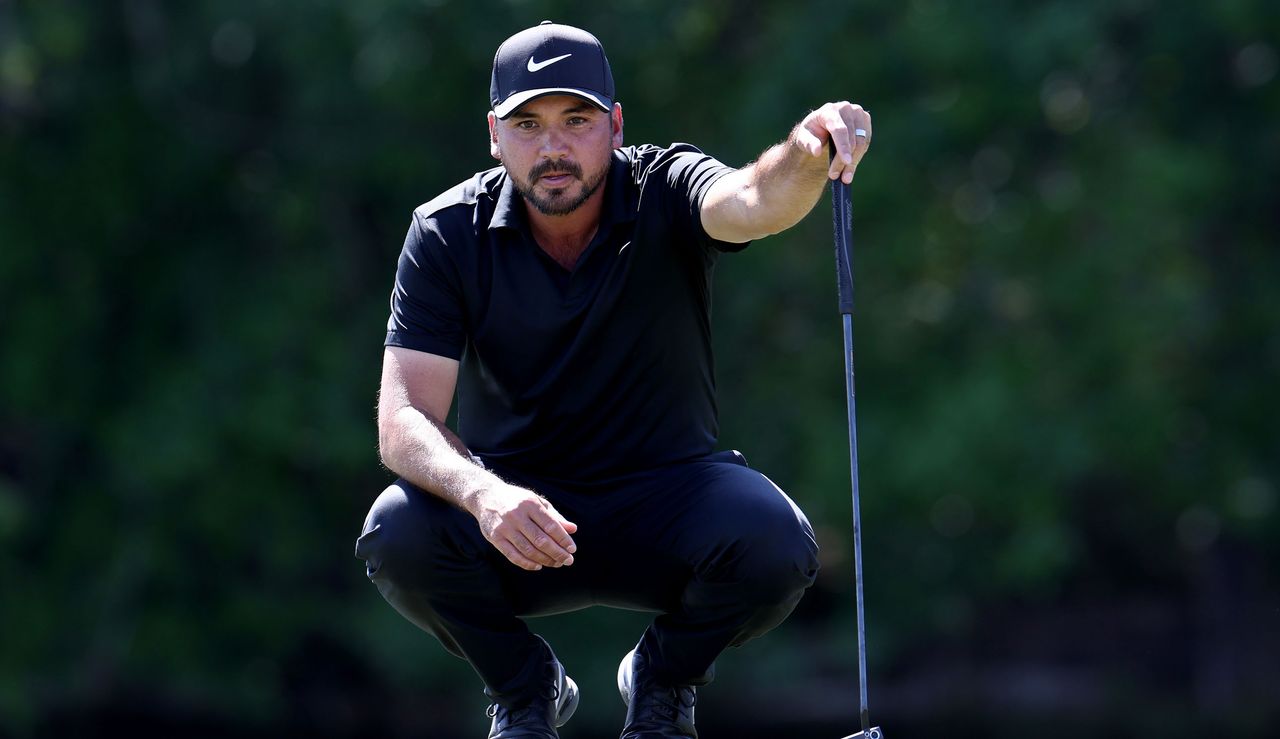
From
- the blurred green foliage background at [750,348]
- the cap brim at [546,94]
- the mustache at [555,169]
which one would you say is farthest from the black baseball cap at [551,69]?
the blurred green foliage background at [750,348]

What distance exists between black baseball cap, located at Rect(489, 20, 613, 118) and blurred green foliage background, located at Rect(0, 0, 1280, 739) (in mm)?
8278

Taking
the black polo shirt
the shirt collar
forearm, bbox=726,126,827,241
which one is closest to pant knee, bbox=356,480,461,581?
the black polo shirt

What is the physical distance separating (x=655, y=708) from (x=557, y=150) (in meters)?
1.25

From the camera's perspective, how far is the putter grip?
347cm

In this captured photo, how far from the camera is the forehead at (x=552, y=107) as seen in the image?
371 cm

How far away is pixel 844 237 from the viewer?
3.49 metres

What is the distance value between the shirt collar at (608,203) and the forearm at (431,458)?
1.57 feet

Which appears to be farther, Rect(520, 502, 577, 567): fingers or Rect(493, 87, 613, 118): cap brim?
Rect(493, 87, 613, 118): cap brim

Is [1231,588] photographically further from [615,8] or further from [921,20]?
[615,8]

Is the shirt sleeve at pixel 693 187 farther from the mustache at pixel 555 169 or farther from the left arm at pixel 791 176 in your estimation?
the mustache at pixel 555 169

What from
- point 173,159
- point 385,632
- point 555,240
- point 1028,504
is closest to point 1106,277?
point 1028,504

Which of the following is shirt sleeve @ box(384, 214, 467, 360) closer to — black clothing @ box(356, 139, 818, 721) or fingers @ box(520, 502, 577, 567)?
black clothing @ box(356, 139, 818, 721)

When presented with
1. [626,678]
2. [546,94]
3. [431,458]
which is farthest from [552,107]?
[626,678]

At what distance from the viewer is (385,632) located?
42.5 ft
